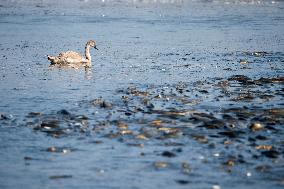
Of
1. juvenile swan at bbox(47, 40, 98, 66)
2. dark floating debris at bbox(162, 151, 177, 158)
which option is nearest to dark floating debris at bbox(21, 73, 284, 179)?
dark floating debris at bbox(162, 151, 177, 158)

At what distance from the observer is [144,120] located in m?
15.6

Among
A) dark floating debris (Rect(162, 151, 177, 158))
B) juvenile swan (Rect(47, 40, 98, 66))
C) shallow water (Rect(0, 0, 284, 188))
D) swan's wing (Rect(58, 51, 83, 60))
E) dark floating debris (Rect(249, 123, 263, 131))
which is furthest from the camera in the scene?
swan's wing (Rect(58, 51, 83, 60))

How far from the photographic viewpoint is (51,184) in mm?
10836

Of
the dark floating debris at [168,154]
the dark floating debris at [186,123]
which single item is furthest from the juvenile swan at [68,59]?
the dark floating debris at [168,154]

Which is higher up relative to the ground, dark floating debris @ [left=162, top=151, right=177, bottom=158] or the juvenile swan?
dark floating debris @ [left=162, top=151, right=177, bottom=158]

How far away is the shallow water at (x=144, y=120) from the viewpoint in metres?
11.4

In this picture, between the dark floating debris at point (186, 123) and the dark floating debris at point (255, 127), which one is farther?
the dark floating debris at point (255, 127)

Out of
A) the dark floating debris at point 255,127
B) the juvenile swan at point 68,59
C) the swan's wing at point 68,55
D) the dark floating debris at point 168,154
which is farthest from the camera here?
the swan's wing at point 68,55

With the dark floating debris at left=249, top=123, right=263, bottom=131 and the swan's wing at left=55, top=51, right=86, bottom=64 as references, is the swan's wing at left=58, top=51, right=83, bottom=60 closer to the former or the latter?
the swan's wing at left=55, top=51, right=86, bottom=64

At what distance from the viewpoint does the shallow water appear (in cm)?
1140

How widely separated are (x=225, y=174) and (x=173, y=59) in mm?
19271

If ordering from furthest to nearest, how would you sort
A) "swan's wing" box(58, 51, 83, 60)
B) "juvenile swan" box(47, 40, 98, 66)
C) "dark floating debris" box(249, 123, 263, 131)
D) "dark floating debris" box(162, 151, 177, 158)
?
1. "swan's wing" box(58, 51, 83, 60)
2. "juvenile swan" box(47, 40, 98, 66)
3. "dark floating debris" box(249, 123, 263, 131)
4. "dark floating debris" box(162, 151, 177, 158)

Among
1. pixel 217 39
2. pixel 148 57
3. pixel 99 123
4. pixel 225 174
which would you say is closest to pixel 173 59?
pixel 148 57

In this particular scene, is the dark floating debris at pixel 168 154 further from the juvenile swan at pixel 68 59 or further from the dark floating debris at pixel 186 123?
the juvenile swan at pixel 68 59
